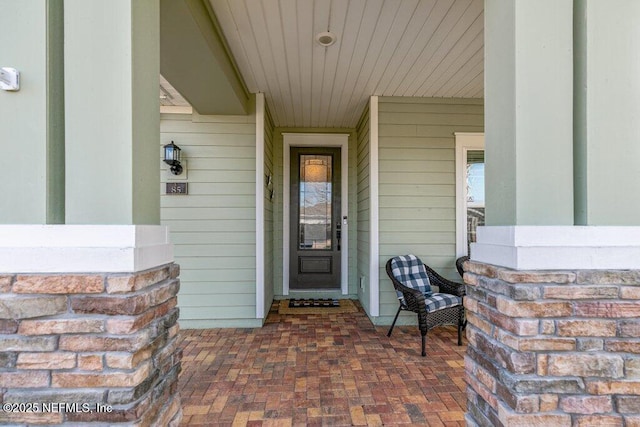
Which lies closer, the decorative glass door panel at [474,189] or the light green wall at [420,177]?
the light green wall at [420,177]

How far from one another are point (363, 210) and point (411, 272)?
1068 millimetres

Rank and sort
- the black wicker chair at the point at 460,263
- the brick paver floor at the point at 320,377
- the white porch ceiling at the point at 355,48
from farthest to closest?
1. the black wicker chair at the point at 460,263
2. the white porch ceiling at the point at 355,48
3. the brick paver floor at the point at 320,377

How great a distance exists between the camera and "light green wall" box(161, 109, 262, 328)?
3469mm

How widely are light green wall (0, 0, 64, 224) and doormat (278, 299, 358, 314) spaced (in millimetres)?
3199

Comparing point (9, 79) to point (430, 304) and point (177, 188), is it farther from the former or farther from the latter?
point (430, 304)

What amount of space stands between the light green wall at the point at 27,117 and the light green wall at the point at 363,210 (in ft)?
9.64

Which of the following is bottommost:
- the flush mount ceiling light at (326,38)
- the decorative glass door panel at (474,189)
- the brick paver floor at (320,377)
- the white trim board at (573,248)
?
the brick paver floor at (320,377)

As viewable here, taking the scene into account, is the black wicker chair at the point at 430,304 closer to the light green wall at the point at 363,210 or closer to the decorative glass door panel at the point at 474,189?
the light green wall at the point at 363,210

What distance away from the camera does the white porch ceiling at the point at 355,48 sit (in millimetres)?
2086

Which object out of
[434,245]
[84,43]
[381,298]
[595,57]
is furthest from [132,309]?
[434,245]

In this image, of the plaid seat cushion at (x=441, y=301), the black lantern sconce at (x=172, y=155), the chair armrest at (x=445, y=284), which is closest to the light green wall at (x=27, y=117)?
the black lantern sconce at (x=172, y=155)

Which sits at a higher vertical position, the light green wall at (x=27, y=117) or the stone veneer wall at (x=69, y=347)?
the light green wall at (x=27, y=117)

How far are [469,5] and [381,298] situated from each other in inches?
108

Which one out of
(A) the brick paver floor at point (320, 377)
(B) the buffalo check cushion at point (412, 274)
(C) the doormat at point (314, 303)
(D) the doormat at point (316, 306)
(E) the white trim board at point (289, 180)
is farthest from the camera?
(E) the white trim board at point (289, 180)
